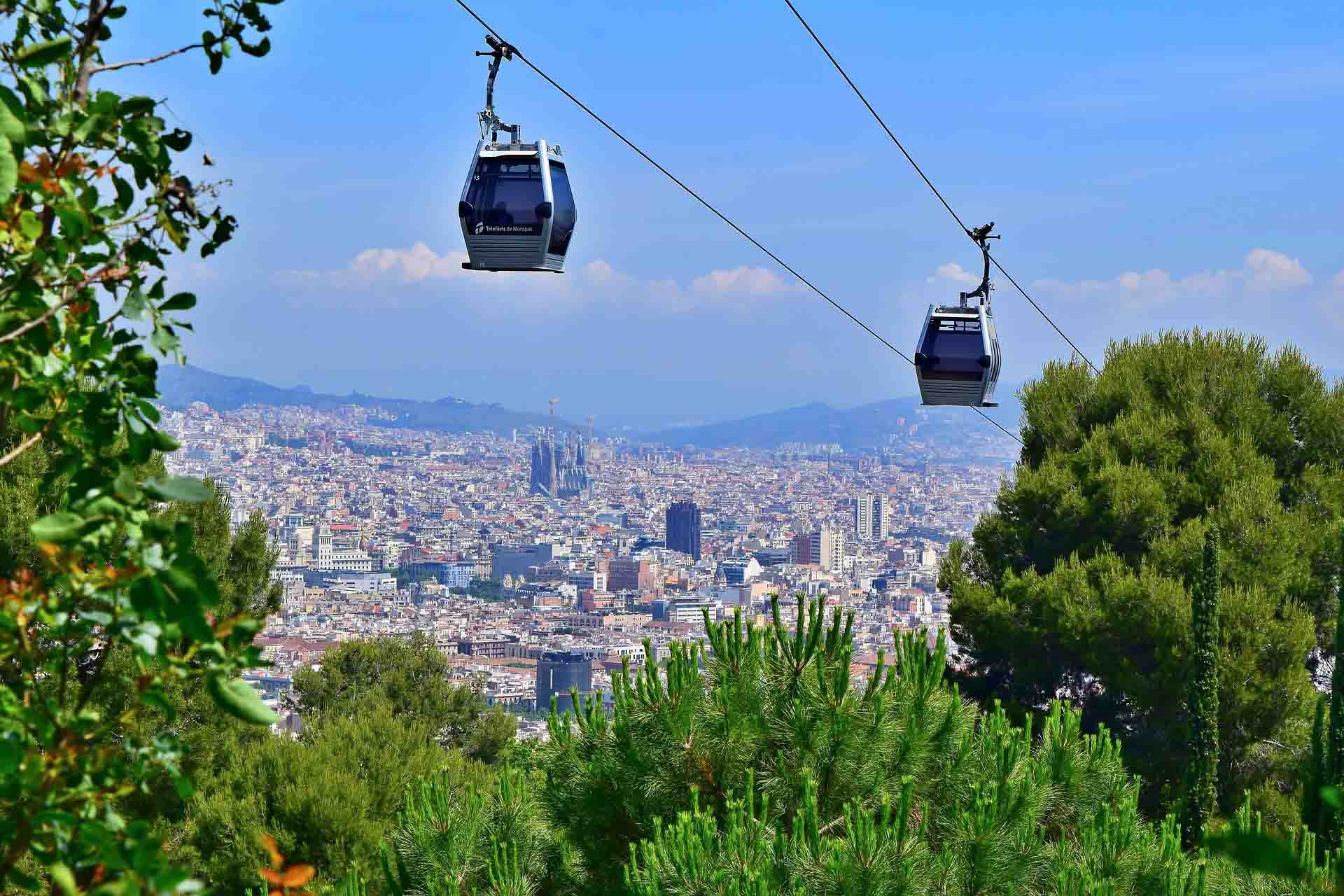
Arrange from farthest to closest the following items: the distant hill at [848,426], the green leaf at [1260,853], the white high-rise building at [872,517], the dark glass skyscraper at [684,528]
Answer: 1. the distant hill at [848,426]
2. the white high-rise building at [872,517]
3. the dark glass skyscraper at [684,528]
4. the green leaf at [1260,853]

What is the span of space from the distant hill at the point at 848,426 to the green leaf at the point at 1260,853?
8471 cm

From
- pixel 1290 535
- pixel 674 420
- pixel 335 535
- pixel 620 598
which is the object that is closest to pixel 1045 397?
pixel 1290 535

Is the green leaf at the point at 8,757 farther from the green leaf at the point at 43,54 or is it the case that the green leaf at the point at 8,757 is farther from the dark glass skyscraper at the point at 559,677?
the dark glass skyscraper at the point at 559,677

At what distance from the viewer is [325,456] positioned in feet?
262

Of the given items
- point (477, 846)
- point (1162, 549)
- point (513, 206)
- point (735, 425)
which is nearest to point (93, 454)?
point (477, 846)

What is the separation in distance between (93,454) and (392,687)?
63.3ft

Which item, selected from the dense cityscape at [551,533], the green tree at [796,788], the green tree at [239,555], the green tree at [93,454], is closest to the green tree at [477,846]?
the green tree at [796,788]

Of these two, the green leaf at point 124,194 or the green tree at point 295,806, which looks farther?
the green tree at point 295,806

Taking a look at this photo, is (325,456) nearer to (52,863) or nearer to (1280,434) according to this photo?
(1280,434)

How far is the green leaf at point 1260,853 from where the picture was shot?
753 millimetres

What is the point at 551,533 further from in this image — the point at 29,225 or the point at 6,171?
the point at 6,171

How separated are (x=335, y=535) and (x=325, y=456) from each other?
56.0 feet

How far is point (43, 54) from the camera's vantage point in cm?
163

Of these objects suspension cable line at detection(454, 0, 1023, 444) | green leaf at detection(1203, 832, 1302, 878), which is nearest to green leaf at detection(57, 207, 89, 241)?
green leaf at detection(1203, 832, 1302, 878)
